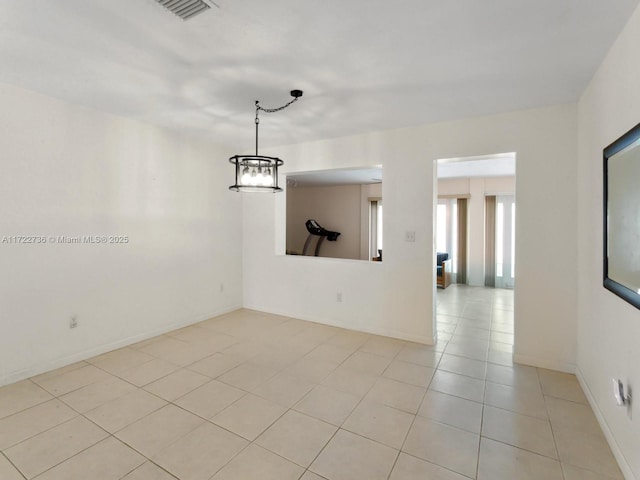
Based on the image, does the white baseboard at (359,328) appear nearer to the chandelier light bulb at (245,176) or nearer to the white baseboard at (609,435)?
the white baseboard at (609,435)

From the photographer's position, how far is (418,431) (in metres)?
1.98

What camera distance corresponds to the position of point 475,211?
22.5 ft

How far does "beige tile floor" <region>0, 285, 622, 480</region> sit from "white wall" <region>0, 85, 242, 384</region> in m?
0.37

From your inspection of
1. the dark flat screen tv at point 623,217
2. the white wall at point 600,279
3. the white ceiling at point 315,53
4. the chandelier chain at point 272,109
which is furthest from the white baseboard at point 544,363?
the chandelier chain at point 272,109

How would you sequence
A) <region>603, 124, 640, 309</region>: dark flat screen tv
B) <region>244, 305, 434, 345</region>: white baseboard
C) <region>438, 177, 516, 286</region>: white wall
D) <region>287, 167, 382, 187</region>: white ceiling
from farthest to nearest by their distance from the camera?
<region>438, 177, 516, 286</region>: white wall, <region>287, 167, 382, 187</region>: white ceiling, <region>244, 305, 434, 345</region>: white baseboard, <region>603, 124, 640, 309</region>: dark flat screen tv

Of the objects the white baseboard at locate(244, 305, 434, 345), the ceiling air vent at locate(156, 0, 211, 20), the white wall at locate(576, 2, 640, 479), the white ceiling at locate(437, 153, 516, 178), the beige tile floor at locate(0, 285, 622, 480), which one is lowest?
the beige tile floor at locate(0, 285, 622, 480)

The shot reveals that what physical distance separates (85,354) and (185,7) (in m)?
3.13

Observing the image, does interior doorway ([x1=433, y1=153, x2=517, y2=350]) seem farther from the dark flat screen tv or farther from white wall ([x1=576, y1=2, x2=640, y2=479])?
the dark flat screen tv

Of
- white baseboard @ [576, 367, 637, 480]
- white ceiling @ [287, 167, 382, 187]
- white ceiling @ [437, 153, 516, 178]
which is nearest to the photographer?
white baseboard @ [576, 367, 637, 480]

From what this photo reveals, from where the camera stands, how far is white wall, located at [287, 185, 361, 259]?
800 cm

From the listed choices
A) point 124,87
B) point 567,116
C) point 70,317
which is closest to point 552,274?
point 567,116

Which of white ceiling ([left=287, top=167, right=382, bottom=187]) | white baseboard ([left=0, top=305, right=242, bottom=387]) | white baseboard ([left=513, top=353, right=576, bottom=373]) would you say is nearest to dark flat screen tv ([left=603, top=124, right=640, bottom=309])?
white baseboard ([left=513, top=353, right=576, bottom=373])

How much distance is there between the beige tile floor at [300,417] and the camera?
1.68 metres

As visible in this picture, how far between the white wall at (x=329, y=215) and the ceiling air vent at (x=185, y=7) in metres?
6.50
